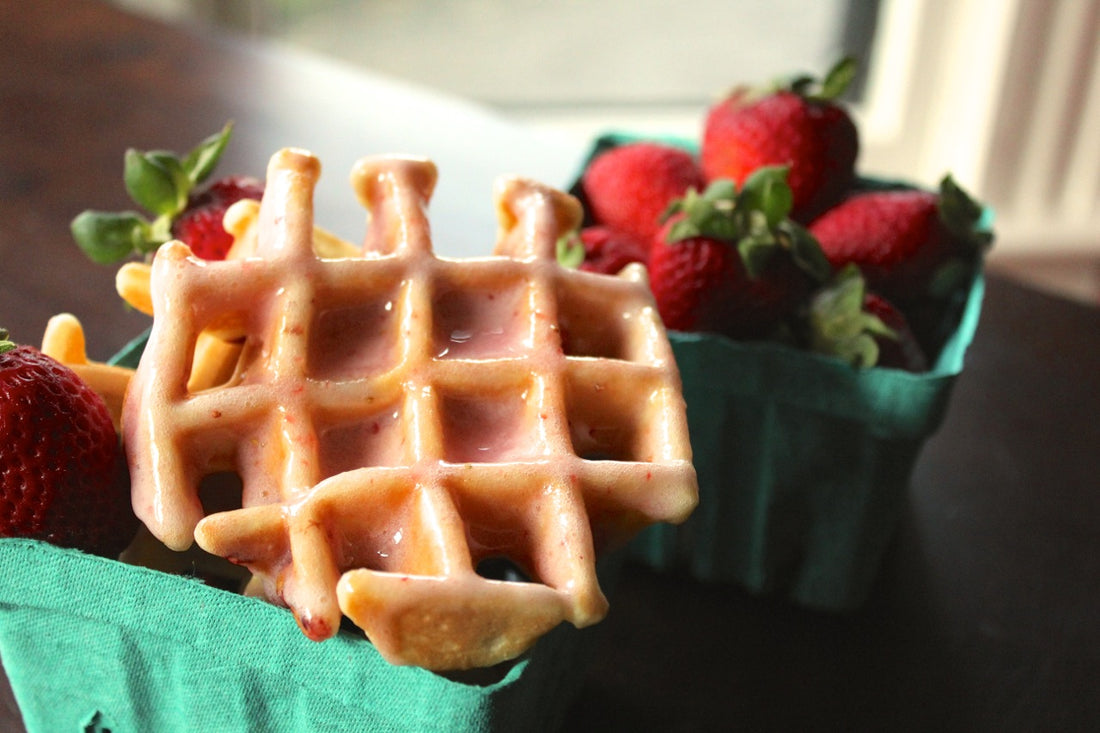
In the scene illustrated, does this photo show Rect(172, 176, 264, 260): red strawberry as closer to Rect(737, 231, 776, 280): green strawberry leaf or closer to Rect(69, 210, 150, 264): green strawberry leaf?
Rect(69, 210, 150, 264): green strawberry leaf

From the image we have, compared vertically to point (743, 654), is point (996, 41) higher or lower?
higher

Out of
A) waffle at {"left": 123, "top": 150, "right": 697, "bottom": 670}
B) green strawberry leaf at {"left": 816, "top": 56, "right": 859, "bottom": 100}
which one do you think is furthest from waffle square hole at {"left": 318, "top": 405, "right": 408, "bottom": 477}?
green strawberry leaf at {"left": 816, "top": 56, "right": 859, "bottom": 100}

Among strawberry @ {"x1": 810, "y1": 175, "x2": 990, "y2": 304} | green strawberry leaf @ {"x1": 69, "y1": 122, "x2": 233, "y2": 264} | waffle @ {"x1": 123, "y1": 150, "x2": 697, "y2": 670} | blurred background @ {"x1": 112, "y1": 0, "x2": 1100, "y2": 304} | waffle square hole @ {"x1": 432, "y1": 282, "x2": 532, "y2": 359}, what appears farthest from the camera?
blurred background @ {"x1": 112, "y1": 0, "x2": 1100, "y2": 304}

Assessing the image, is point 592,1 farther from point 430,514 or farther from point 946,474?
point 430,514

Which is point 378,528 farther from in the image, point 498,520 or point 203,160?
point 203,160

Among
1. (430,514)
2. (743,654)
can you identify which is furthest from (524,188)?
(743,654)

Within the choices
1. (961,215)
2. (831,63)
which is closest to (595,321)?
(961,215)

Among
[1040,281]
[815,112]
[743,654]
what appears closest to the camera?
[743,654]
